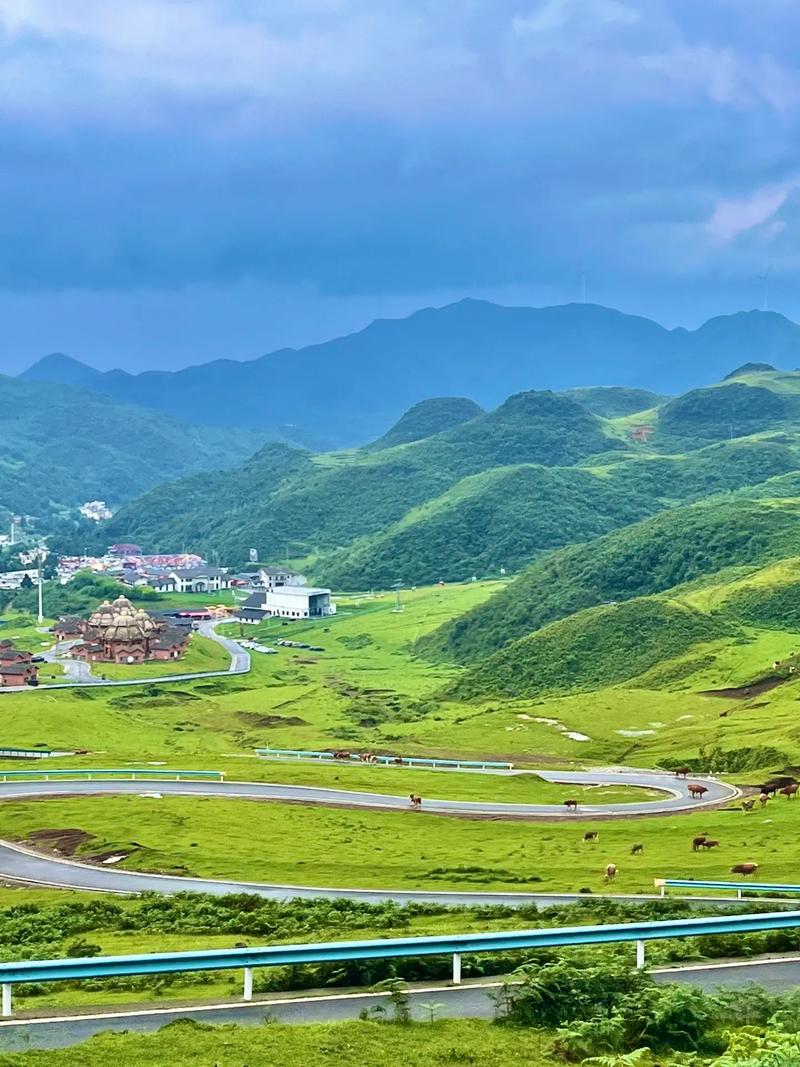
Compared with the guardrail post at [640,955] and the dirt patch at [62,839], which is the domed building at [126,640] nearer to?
the dirt patch at [62,839]

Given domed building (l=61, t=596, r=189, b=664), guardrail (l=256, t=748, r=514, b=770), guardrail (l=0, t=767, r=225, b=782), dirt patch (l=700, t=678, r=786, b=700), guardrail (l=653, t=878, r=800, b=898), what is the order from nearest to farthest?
1. guardrail (l=653, t=878, r=800, b=898)
2. guardrail (l=0, t=767, r=225, b=782)
3. guardrail (l=256, t=748, r=514, b=770)
4. dirt patch (l=700, t=678, r=786, b=700)
5. domed building (l=61, t=596, r=189, b=664)

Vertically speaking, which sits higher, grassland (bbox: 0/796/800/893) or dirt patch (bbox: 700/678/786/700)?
dirt patch (bbox: 700/678/786/700)

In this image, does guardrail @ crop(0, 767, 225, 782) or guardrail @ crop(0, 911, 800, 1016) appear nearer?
guardrail @ crop(0, 911, 800, 1016)

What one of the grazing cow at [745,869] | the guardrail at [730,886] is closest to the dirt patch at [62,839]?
the guardrail at [730,886]

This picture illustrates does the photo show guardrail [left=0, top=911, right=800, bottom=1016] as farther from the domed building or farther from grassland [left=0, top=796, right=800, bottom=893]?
the domed building

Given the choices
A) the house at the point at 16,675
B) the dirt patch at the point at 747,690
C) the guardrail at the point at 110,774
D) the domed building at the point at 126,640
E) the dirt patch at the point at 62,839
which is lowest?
the guardrail at the point at 110,774

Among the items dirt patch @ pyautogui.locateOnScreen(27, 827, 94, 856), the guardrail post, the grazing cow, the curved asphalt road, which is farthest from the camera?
dirt patch @ pyautogui.locateOnScreen(27, 827, 94, 856)

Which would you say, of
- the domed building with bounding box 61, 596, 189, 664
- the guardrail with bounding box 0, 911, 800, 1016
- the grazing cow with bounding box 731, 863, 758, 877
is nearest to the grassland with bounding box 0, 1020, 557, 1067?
the guardrail with bounding box 0, 911, 800, 1016
